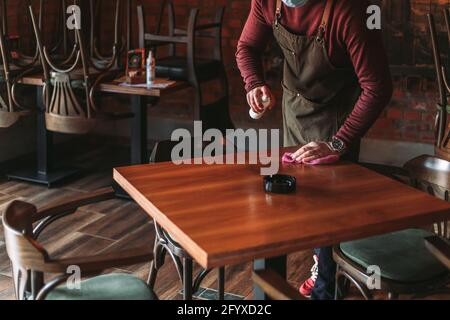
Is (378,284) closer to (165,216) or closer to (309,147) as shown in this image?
(309,147)

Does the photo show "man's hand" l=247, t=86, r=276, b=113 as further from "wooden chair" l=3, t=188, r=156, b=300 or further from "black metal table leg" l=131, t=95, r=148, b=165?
"black metal table leg" l=131, t=95, r=148, b=165

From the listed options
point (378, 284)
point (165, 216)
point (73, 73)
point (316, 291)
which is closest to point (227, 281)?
point (316, 291)

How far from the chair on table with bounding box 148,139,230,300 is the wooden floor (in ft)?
1.75

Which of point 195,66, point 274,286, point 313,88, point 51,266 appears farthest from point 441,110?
point 51,266

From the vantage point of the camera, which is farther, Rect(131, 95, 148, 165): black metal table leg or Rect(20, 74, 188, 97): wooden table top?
Rect(131, 95, 148, 165): black metal table leg

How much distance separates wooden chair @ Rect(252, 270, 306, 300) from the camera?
1.94 meters

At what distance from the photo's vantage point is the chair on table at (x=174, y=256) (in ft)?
8.88

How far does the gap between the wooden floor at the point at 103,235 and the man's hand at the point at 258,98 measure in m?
0.99

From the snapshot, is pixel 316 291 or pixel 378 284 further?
pixel 316 291

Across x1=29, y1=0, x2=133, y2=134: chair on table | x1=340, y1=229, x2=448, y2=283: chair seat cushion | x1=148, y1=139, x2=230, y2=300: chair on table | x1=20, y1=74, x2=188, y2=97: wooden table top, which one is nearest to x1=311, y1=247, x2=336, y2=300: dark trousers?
x1=340, y1=229, x2=448, y2=283: chair seat cushion

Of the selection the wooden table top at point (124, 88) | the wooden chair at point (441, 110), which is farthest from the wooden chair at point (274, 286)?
the wooden table top at point (124, 88)
